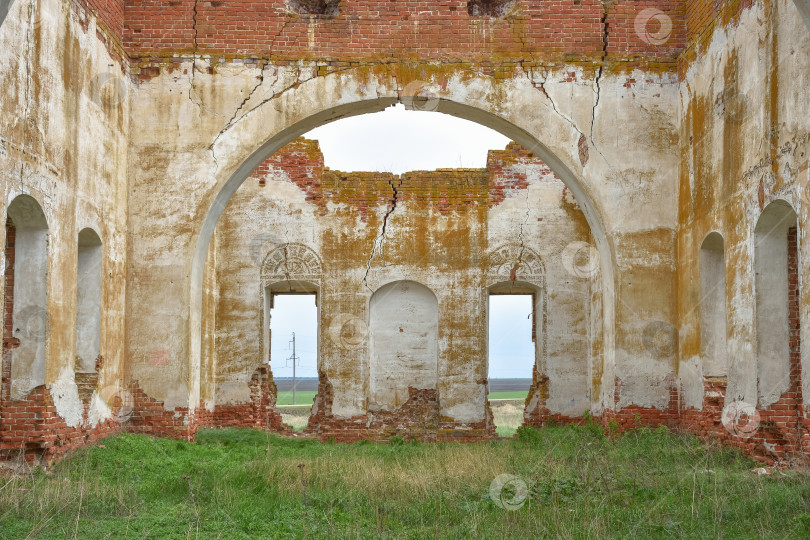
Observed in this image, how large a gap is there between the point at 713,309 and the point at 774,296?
1553 mm

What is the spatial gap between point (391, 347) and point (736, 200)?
24.5 ft

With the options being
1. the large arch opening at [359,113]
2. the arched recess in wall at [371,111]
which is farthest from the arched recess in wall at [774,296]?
the large arch opening at [359,113]

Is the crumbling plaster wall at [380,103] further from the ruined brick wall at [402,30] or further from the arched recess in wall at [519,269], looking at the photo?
the arched recess in wall at [519,269]

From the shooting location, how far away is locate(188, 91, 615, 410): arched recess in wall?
10.9 meters

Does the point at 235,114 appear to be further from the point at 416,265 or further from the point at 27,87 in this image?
the point at 416,265

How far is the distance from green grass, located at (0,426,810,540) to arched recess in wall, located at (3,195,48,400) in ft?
3.31

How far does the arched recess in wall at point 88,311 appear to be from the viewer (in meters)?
9.75

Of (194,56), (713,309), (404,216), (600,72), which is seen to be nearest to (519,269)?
(404,216)

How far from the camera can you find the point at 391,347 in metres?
15.2

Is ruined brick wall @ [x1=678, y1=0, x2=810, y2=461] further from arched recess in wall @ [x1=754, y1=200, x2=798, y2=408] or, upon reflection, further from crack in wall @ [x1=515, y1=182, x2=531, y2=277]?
crack in wall @ [x1=515, y1=182, x2=531, y2=277]

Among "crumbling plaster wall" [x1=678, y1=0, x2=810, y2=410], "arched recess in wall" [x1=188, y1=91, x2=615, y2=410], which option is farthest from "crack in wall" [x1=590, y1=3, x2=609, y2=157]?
"crumbling plaster wall" [x1=678, y1=0, x2=810, y2=410]

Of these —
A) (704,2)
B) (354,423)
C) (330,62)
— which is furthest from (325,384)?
(704,2)

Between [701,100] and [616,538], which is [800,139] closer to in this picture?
[701,100]

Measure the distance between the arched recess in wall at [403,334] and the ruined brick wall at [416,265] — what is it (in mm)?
333
